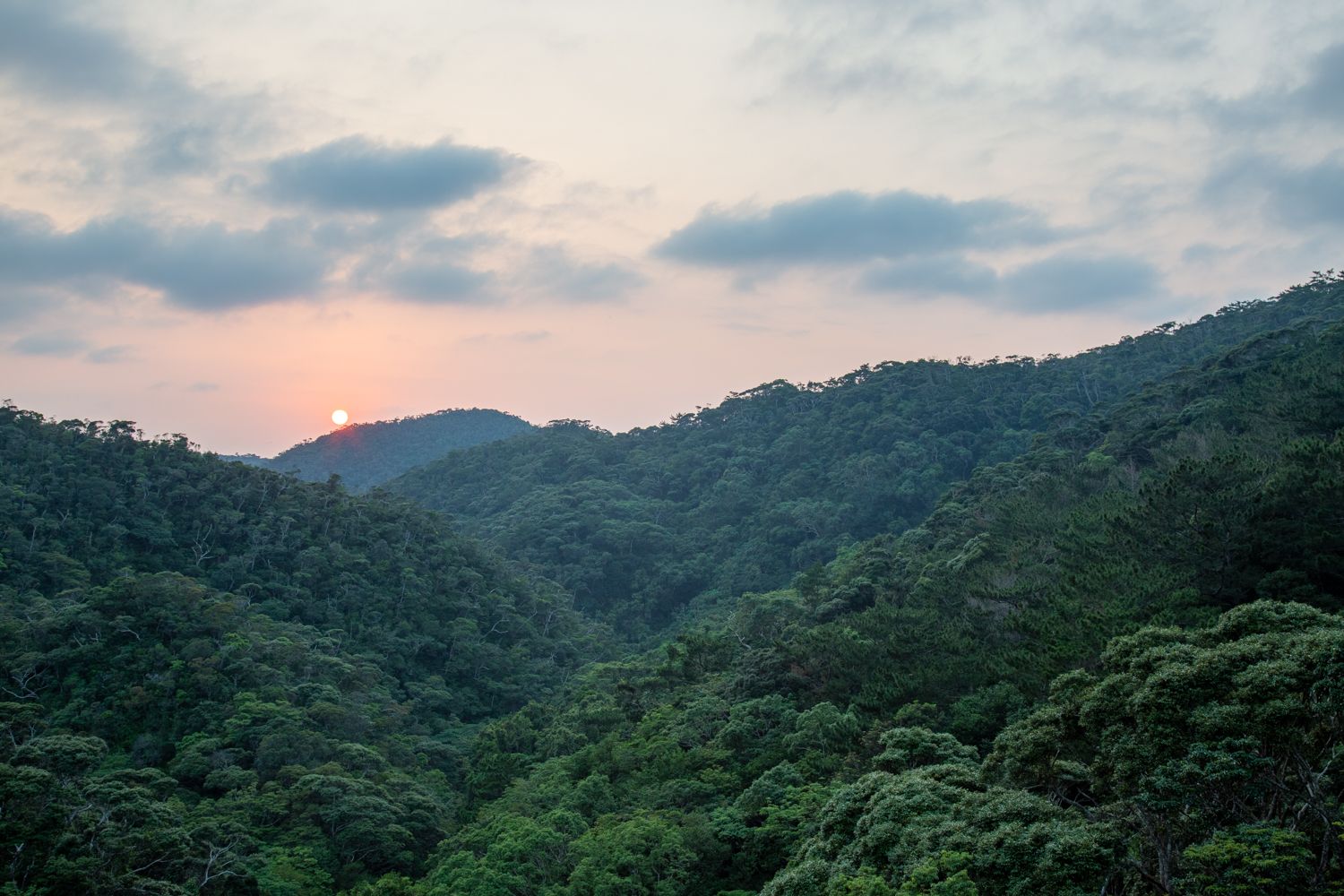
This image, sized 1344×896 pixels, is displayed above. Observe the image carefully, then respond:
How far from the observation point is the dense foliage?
36.0 ft

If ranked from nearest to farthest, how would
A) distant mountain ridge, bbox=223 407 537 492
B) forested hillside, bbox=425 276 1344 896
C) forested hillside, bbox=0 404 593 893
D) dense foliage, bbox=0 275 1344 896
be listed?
forested hillside, bbox=425 276 1344 896 < dense foliage, bbox=0 275 1344 896 < forested hillside, bbox=0 404 593 893 < distant mountain ridge, bbox=223 407 537 492

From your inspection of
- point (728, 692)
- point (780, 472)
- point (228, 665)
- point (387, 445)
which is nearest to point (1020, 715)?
point (728, 692)

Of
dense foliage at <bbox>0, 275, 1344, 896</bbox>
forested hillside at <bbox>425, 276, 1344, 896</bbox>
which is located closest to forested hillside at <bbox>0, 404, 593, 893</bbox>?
dense foliage at <bbox>0, 275, 1344, 896</bbox>

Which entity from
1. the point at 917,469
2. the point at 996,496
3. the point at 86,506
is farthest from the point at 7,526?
the point at 917,469

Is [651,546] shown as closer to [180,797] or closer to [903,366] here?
[903,366]

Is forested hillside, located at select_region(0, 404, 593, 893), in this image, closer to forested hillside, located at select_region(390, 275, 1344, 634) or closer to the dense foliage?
the dense foliage

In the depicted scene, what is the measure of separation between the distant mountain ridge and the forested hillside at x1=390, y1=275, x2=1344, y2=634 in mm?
39356

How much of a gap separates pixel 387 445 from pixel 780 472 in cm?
7952

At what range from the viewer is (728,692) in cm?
2964

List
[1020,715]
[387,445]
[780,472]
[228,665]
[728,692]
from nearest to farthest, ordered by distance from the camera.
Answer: [1020,715] → [728,692] → [228,665] → [780,472] → [387,445]

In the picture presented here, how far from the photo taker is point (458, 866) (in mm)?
21828

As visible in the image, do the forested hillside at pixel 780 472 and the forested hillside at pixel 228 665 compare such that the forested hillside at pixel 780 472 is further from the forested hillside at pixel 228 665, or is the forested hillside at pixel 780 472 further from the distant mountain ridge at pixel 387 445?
the distant mountain ridge at pixel 387 445

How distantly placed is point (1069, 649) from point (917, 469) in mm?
51715

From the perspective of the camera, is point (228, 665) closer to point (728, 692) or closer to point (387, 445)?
point (728, 692)
